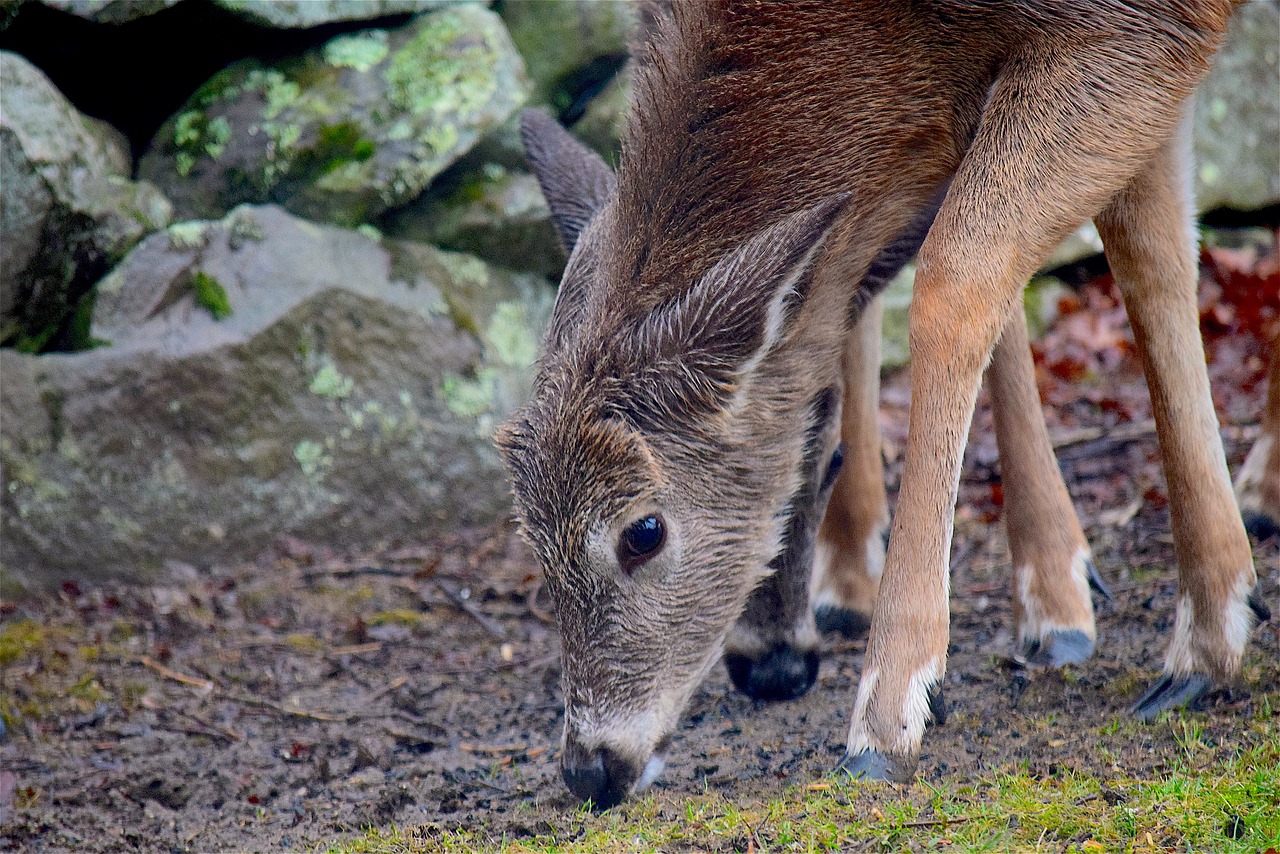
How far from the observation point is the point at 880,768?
3520 mm

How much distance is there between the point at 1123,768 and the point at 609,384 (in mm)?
1888

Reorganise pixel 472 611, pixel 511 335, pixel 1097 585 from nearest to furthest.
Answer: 1. pixel 1097 585
2. pixel 472 611
3. pixel 511 335

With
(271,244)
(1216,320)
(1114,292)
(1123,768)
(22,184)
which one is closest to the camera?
(1123,768)

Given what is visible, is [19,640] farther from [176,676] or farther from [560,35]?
[560,35]

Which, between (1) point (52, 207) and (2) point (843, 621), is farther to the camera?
(1) point (52, 207)

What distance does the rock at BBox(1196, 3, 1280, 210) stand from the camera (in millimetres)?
9750

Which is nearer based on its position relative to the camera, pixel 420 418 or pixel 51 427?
pixel 51 427

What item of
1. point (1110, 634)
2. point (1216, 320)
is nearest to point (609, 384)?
point (1110, 634)

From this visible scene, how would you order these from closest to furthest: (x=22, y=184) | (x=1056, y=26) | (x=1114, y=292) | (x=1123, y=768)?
(x=1123, y=768)
(x=1056, y=26)
(x=22, y=184)
(x=1114, y=292)

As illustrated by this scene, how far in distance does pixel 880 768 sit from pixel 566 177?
2.60 meters

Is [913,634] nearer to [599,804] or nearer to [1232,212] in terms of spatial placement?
[599,804]

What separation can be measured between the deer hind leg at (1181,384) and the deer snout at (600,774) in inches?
72.0

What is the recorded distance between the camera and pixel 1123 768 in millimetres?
3539

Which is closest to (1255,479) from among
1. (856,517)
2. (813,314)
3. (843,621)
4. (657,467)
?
(856,517)
